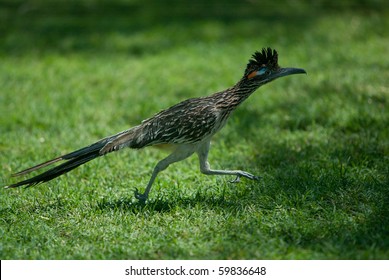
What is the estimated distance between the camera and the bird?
20.7ft

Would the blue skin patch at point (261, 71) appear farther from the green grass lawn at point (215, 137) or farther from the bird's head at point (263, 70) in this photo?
the green grass lawn at point (215, 137)

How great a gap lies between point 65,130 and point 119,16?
7.66 metres

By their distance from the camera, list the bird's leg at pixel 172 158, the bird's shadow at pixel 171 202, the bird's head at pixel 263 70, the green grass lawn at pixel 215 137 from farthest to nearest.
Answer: the bird's head at pixel 263 70 → the bird's leg at pixel 172 158 → the bird's shadow at pixel 171 202 → the green grass lawn at pixel 215 137

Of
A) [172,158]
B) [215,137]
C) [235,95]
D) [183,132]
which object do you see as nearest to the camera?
[183,132]

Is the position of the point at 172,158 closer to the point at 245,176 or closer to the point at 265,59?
the point at 245,176

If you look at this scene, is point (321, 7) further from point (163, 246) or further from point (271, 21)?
point (163, 246)

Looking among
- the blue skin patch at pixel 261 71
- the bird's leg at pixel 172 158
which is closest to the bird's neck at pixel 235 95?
the blue skin patch at pixel 261 71

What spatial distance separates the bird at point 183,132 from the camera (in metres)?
6.31

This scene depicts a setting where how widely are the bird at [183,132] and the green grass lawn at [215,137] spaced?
0.38 m

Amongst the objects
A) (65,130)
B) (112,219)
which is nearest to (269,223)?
(112,219)

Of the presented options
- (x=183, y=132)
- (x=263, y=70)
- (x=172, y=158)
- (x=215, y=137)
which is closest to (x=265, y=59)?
(x=263, y=70)

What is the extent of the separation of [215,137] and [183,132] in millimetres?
2542

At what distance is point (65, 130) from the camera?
919 cm

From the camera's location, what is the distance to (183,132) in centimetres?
629
